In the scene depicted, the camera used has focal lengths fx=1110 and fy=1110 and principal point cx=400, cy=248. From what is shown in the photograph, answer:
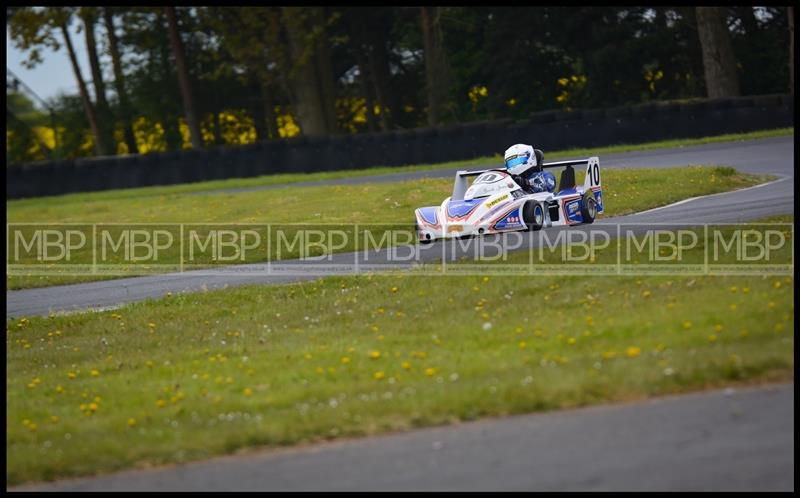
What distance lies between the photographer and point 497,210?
15055 mm

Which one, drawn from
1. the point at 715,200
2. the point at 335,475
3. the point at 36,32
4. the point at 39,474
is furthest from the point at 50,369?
the point at 36,32

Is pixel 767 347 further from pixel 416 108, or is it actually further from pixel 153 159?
pixel 416 108

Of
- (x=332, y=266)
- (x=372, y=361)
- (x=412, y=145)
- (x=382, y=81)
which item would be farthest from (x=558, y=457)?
(x=382, y=81)

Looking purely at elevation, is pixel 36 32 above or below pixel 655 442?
above

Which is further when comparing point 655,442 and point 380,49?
Result: point 380,49

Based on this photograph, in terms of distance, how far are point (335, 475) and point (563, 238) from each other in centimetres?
808

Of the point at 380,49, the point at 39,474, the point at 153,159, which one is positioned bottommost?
the point at 39,474

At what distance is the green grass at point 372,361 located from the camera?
737 cm

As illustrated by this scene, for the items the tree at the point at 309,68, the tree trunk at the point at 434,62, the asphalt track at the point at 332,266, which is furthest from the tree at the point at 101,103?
the asphalt track at the point at 332,266

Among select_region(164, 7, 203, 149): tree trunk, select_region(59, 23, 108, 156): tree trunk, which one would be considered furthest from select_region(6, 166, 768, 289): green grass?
select_region(59, 23, 108, 156): tree trunk

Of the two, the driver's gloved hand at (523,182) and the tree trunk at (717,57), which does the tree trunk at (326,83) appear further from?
the driver's gloved hand at (523,182)

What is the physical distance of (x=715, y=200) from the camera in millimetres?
17719

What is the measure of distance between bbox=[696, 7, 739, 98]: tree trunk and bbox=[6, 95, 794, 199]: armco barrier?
4.50 meters

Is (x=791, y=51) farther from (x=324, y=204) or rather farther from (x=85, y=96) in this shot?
(x=85, y=96)
